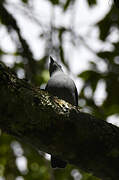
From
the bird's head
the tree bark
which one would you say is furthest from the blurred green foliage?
the tree bark

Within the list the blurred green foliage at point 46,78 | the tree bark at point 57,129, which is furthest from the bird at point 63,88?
the tree bark at point 57,129

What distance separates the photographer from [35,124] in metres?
1.81

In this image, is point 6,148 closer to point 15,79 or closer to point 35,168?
point 35,168

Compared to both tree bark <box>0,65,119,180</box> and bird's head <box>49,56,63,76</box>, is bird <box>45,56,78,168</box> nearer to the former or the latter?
bird's head <box>49,56,63,76</box>

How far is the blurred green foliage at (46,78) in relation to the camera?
3.65 m

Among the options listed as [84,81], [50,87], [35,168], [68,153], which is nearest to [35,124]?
[68,153]

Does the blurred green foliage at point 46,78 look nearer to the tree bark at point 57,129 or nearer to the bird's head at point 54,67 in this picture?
the bird's head at point 54,67

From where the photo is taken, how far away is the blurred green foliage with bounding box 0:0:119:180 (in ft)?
12.0

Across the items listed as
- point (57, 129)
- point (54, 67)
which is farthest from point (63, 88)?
point (57, 129)

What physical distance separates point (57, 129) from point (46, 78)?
2.78 metres

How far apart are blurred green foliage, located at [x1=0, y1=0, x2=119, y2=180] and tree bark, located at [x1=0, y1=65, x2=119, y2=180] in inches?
57.3

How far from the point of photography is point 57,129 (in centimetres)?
185

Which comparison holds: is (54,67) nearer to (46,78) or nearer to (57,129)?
(46,78)

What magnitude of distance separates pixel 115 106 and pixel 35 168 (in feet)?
5.25
